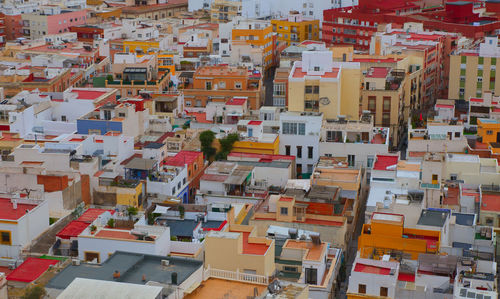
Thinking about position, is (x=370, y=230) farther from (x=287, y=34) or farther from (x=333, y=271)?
(x=287, y=34)

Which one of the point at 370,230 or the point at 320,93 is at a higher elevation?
the point at 320,93

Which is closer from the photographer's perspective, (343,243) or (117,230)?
(117,230)

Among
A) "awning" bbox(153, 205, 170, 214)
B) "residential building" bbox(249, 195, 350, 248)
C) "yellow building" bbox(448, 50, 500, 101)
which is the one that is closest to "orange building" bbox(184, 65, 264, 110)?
"yellow building" bbox(448, 50, 500, 101)

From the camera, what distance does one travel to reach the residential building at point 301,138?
6178 cm

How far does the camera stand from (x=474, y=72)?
77.1 metres

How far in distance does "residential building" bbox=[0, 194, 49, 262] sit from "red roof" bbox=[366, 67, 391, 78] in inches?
1483

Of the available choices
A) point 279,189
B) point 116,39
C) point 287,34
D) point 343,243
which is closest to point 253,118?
point 279,189

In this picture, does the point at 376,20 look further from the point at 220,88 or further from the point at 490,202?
the point at 490,202

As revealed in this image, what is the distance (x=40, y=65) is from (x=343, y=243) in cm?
4728

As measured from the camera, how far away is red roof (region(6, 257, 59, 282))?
117 feet

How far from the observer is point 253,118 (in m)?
67.9

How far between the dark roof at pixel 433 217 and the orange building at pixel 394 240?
0.84 meters

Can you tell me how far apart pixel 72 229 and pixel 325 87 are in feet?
95.5

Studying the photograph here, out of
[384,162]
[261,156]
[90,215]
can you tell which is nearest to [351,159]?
[384,162]
